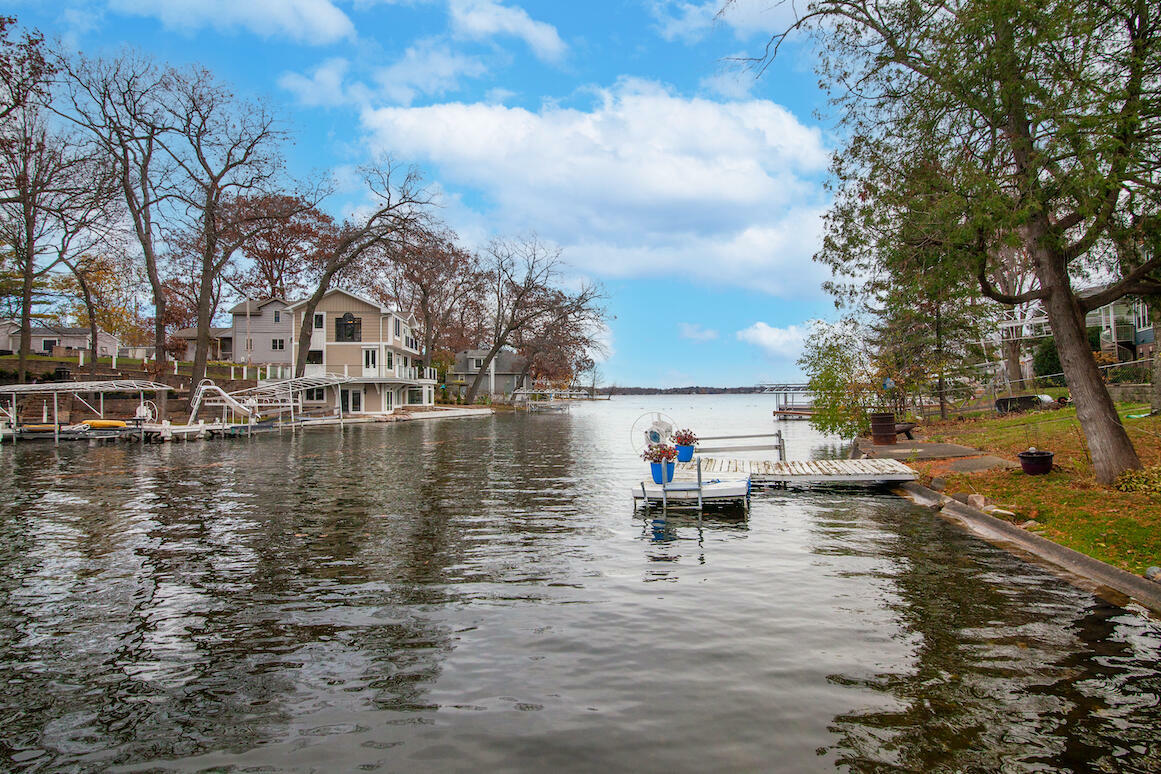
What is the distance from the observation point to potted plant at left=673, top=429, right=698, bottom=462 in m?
15.8

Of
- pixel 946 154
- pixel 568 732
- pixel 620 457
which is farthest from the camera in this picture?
pixel 620 457

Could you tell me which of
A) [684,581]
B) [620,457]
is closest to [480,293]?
[620,457]

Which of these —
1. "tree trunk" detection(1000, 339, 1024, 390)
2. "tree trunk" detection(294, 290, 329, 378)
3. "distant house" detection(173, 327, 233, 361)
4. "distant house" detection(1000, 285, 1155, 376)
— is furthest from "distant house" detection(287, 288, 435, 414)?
"distant house" detection(1000, 285, 1155, 376)

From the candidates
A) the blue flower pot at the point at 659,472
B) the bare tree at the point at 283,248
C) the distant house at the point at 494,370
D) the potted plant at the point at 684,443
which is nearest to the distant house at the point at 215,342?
the bare tree at the point at 283,248

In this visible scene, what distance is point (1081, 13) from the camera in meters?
11.3

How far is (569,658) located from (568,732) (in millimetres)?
1441

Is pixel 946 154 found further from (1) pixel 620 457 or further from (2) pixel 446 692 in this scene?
(1) pixel 620 457

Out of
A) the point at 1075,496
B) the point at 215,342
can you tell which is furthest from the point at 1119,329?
the point at 215,342

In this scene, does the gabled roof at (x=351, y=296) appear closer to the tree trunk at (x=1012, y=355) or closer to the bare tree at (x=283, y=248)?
the bare tree at (x=283, y=248)

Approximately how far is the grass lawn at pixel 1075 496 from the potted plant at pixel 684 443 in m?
5.94

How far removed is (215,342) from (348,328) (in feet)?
71.6

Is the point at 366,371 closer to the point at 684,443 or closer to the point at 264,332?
the point at 264,332

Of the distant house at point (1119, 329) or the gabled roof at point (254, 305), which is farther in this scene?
the gabled roof at point (254, 305)

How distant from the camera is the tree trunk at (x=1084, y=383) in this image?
13.1 m
